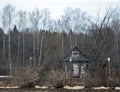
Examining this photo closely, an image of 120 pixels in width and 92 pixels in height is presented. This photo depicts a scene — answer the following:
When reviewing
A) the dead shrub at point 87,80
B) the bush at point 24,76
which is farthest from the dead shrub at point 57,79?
the dead shrub at point 87,80

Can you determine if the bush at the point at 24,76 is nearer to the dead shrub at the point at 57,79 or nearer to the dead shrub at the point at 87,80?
the dead shrub at the point at 57,79

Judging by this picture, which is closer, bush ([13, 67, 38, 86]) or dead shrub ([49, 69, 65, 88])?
dead shrub ([49, 69, 65, 88])

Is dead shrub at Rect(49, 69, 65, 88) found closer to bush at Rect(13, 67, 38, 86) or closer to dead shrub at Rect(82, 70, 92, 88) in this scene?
bush at Rect(13, 67, 38, 86)

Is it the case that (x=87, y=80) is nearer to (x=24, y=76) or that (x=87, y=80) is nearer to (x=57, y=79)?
(x=57, y=79)

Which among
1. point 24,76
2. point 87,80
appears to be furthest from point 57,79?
point 24,76

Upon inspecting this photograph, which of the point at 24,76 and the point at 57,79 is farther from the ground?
the point at 24,76

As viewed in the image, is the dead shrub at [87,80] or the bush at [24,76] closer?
the dead shrub at [87,80]

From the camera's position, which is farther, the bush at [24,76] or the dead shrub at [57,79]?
the bush at [24,76]

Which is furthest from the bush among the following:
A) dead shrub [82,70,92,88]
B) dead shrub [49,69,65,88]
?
dead shrub [82,70,92,88]

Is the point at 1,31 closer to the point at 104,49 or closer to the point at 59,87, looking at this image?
the point at 104,49

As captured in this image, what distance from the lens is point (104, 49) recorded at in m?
34.6

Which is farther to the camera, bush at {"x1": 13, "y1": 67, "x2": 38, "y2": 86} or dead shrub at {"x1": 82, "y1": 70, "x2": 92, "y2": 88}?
bush at {"x1": 13, "y1": 67, "x2": 38, "y2": 86}

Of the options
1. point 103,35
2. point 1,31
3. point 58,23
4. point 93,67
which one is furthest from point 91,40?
point 58,23

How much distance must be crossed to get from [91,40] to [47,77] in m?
10.4
